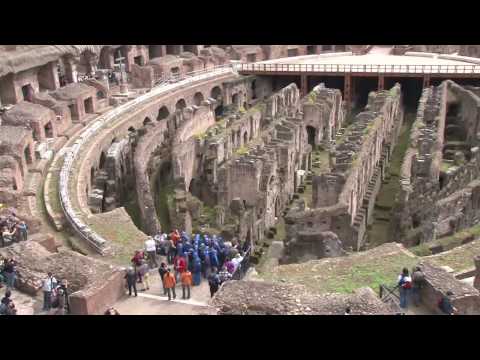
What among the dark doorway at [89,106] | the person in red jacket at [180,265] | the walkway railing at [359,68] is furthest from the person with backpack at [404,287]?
the walkway railing at [359,68]

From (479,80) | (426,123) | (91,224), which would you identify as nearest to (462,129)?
(426,123)

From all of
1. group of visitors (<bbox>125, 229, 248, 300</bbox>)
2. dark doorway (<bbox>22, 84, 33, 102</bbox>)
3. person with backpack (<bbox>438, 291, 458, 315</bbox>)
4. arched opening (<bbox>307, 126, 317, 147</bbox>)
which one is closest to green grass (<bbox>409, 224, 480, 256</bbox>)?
person with backpack (<bbox>438, 291, 458, 315</bbox>)

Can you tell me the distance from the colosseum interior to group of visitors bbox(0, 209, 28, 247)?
6cm

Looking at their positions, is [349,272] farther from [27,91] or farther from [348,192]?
[27,91]

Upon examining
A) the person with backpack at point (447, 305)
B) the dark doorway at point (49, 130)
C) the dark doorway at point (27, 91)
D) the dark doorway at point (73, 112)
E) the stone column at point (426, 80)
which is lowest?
the person with backpack at point (447, 305)

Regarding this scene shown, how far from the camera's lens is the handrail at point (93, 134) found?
62.0 feet

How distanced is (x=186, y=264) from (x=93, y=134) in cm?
1776

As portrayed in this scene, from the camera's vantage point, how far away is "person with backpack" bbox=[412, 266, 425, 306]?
13.4 metres

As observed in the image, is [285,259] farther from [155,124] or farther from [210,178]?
[155,124]

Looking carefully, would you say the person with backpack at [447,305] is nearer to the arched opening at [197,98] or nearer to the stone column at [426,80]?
the arched opening at [197,98]

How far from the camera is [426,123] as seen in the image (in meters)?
32.9

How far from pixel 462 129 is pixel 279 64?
62.8ft

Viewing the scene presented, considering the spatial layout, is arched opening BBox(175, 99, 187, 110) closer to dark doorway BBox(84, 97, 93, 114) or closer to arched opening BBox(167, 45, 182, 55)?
dark doorway BBox(84, 97, 93, 114)

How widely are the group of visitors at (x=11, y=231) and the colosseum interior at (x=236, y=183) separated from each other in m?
0.06
